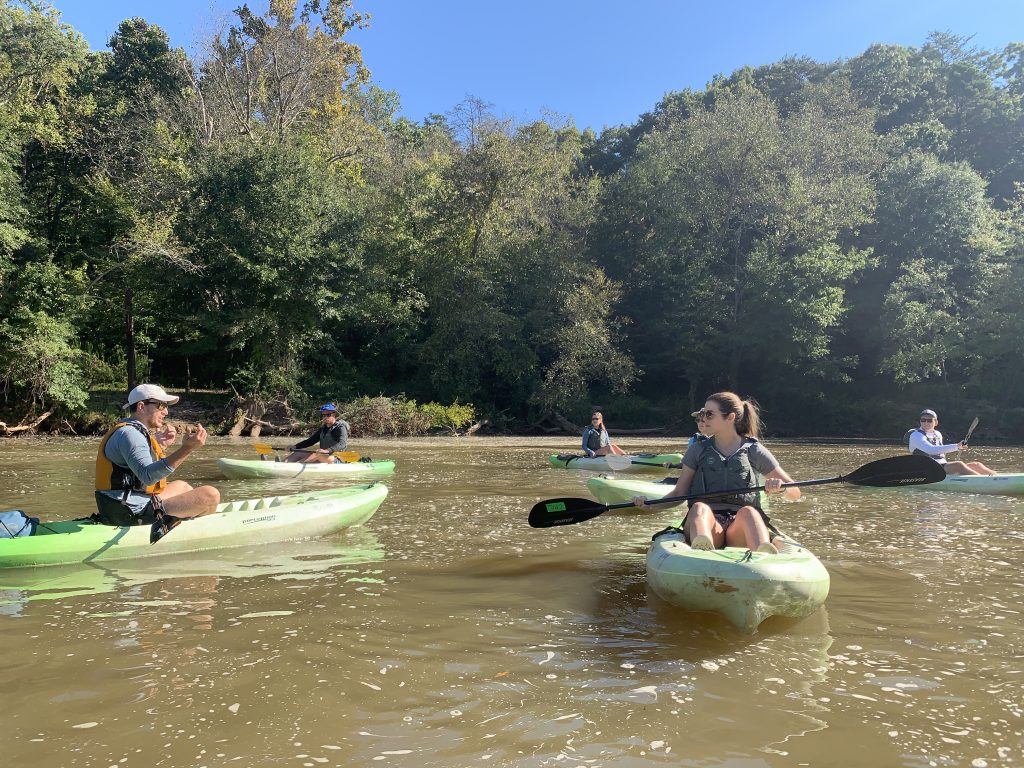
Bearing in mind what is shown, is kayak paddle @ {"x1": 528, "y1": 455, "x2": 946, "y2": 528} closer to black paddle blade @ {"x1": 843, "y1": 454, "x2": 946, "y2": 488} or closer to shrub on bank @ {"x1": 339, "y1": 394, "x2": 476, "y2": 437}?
black paddle blade @ {"x1": 843, "y1": 454, "x2": 946, "y2": 488}

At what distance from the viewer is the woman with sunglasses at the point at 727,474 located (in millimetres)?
4488

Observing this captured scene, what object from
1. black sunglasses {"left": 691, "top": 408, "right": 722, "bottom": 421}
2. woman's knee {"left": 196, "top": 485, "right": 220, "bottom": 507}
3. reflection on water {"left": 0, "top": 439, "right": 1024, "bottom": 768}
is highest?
black sunglasses {"left": 691, "top": 408, "right": 722, "bottom": 421}

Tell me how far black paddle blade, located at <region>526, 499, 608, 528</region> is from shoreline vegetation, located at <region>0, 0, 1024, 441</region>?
50.8ft

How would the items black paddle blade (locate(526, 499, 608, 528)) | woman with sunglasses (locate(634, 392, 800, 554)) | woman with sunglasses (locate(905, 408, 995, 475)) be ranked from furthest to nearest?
1. woman with sunglasses (locate(905, 408, 995, 475))
2. black paddle blade (locate(526, 499, 608, 528))
3. woman with sunglasses (locate(634, 392, 800, 554))

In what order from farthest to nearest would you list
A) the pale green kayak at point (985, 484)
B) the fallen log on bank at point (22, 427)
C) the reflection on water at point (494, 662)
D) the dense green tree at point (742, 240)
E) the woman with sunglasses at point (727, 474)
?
the dense green tree at point (742, 240) → the fallen log on bank at point (22, 427) → the pale green kayak at point (985, 484) → the woman with sunglasses at point (727, 474) → the reflection on water at point (494, 662)

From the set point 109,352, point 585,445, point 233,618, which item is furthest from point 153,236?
point 233,618

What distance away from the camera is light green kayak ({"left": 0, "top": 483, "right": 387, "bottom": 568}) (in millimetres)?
5078

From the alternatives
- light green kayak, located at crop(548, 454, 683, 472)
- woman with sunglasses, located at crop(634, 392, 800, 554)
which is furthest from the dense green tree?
woman with sunglasses, located at crop(634, 392, 800, 554)

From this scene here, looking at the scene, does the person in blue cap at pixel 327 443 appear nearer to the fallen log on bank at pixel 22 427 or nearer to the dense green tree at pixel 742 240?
the fallen log on bank at pixel 22 427

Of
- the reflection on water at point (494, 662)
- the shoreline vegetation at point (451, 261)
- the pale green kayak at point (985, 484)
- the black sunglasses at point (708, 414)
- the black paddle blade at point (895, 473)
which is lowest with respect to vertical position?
the reflection on water at point (494, 662)

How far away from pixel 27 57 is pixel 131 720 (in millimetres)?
25741

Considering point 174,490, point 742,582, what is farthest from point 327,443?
point 742,582

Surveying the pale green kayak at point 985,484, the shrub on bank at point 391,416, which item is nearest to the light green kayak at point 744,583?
the pale green kayak at point 985,484

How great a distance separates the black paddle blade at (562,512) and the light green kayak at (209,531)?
6.01 ft
